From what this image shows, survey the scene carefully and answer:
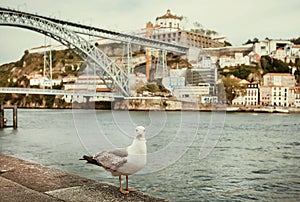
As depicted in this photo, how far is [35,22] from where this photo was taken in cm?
2730

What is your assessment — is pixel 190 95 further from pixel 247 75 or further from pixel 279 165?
pixel 247 75

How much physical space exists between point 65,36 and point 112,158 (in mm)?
26751

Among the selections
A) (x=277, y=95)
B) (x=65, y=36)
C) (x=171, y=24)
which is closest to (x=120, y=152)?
(x=65, y=36)

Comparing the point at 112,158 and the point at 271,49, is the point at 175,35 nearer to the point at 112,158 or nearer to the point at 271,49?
the point at 112,158

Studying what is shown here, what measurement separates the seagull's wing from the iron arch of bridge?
23.0 metres

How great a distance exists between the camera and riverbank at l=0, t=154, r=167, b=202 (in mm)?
2719

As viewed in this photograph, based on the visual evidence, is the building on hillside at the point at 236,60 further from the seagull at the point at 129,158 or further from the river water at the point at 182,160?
the seagull at the point at 129,158

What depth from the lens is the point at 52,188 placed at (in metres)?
2.99

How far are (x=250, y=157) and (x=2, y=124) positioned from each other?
1449 cm

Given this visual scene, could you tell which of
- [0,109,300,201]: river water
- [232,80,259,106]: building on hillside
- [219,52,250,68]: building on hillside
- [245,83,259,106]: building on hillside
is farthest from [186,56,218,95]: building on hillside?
[219,52,250,68]: building on hillside

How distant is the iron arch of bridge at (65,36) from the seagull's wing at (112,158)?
23000mm

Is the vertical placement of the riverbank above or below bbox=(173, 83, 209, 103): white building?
below

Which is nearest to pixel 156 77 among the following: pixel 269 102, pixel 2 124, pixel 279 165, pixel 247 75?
pixel 279 165

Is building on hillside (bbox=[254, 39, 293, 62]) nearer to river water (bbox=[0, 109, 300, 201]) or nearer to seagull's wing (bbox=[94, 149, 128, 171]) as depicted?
river water (bbox=[0, 109, 300, 201])
